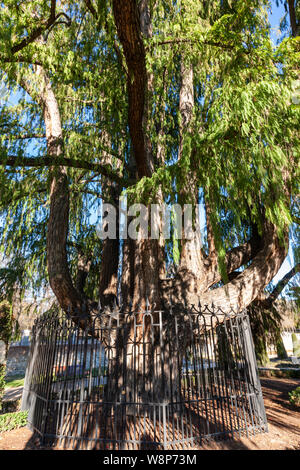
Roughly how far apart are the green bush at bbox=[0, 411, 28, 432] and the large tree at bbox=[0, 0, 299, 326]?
2317 mm

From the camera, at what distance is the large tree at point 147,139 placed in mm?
3357

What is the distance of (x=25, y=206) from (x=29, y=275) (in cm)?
229

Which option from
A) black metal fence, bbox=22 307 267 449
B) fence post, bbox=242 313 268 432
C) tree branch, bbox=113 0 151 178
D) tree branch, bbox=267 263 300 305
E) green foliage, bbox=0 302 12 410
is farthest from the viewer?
tree branch, bbox=267 263 300 305

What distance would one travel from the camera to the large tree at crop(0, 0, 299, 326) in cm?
336

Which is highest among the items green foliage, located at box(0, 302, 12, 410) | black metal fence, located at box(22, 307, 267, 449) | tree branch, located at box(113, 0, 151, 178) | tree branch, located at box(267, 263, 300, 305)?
tree branch, located at box(113, 0, 151, 178)

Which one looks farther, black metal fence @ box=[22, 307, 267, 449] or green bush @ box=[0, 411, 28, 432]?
green bush @ box=[0, 411, 28, 432]

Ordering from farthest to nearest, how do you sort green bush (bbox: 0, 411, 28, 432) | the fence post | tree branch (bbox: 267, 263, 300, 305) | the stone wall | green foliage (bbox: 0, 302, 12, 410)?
the stone wall, tree branch (bbox: 267, 263, 300, 305), green foliage (bbox: 0, 302, 12, 410), green bush (bbox: 0, 411, 28, 432), the fence post

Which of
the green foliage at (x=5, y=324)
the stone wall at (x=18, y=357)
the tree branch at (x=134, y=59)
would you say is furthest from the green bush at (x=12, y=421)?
the stone wall at (x=18, y=357)

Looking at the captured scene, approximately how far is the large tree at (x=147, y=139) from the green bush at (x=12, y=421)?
2317 mm

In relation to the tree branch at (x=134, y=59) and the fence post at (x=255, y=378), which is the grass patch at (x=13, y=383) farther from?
the tree branch at (x=134, y=59)

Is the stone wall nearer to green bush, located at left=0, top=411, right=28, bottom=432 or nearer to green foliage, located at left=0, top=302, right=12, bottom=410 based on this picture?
green foliage, located at left=0, top=302, right=12, bottom=410

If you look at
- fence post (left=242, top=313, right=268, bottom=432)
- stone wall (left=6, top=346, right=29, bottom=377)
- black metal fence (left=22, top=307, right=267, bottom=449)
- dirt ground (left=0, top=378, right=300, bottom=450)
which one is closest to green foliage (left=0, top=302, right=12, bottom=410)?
black metal fence (left=22, top=307, right=267, bottom=449)

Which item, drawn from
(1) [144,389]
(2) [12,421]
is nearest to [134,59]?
(1) [144,389]
